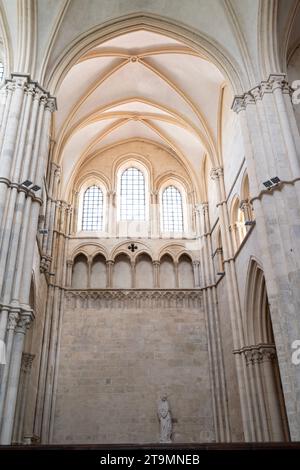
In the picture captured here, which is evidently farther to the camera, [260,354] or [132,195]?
[132,195]

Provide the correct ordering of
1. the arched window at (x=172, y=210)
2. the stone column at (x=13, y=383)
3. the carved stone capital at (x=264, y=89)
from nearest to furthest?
the stone column at (x=13, y=383)
the carved stone capital at (x=264, y=89)
the arched window at (x=172, y=210)

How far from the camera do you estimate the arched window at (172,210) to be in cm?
2097

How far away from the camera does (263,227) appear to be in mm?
10836

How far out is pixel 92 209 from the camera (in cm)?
2127

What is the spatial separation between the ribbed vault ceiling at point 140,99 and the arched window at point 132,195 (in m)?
2.10

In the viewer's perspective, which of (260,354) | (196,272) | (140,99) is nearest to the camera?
(260,354)

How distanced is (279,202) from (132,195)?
38.3 ft

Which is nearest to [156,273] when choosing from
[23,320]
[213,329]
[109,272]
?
[109,272]

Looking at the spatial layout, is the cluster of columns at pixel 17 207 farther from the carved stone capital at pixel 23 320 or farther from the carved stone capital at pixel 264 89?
the carved stone capital at pixel 264 89

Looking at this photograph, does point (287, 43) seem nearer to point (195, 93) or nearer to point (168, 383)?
point (195, 93)

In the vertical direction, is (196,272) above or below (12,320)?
above

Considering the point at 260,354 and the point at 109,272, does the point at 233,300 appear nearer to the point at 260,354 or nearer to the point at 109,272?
the point at 260,354

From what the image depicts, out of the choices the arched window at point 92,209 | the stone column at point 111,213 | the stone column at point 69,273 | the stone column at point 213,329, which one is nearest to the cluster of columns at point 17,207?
the stone column at point 69,273

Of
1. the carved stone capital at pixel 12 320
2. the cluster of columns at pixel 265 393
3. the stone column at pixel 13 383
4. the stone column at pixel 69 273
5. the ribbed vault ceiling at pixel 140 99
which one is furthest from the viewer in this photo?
the stone column at pixel 69 273
